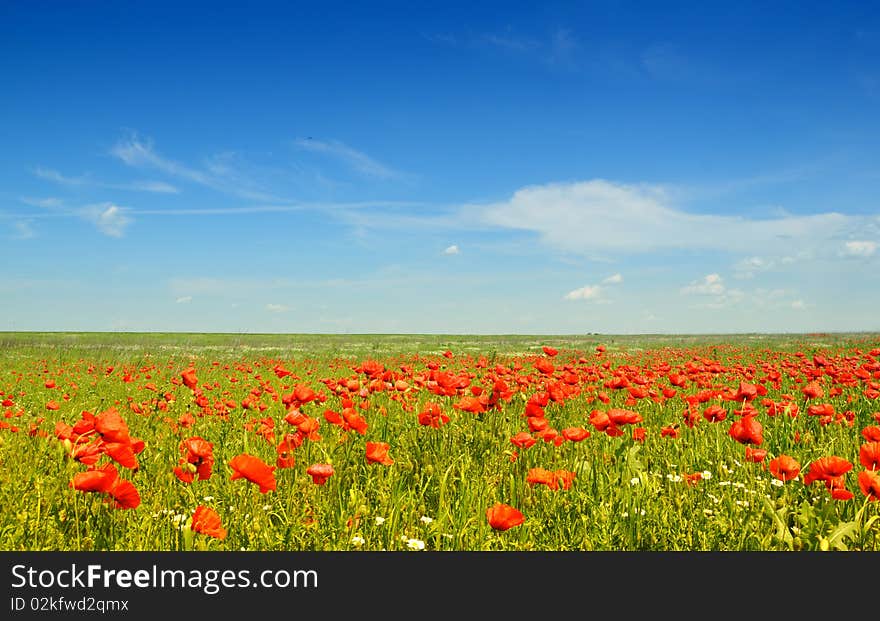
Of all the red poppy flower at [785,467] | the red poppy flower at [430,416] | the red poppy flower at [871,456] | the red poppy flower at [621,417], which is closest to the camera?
the red poppy flower at [871,456]

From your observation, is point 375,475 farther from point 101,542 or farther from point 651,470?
point 651,470

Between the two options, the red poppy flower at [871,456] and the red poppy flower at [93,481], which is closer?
the red poppy flower at [93,481]

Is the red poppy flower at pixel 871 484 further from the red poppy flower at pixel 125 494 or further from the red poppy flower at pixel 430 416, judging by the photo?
the red poppy flower at pixel 125 494

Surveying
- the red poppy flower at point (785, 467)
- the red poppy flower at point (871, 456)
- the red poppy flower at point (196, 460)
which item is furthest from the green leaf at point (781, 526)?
the red poppy flower at point (196, 460)

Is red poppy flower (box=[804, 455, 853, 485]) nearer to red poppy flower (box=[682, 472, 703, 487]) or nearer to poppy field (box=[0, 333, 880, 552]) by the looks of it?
poppy field (box=[0, 333, 880, 552])

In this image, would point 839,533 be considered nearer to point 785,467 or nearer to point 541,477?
point 785,467

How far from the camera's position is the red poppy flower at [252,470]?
225cm

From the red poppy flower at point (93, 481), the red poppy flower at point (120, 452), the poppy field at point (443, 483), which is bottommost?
the poppy field at point (443, 483)

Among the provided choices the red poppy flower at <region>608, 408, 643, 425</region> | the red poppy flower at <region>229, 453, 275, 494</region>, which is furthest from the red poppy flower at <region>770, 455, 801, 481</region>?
the red poppy flower at <region>229, 453, 275, 494</region>

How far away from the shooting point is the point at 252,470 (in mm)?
2268

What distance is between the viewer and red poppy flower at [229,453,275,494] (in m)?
2.25

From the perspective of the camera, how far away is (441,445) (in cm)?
425
